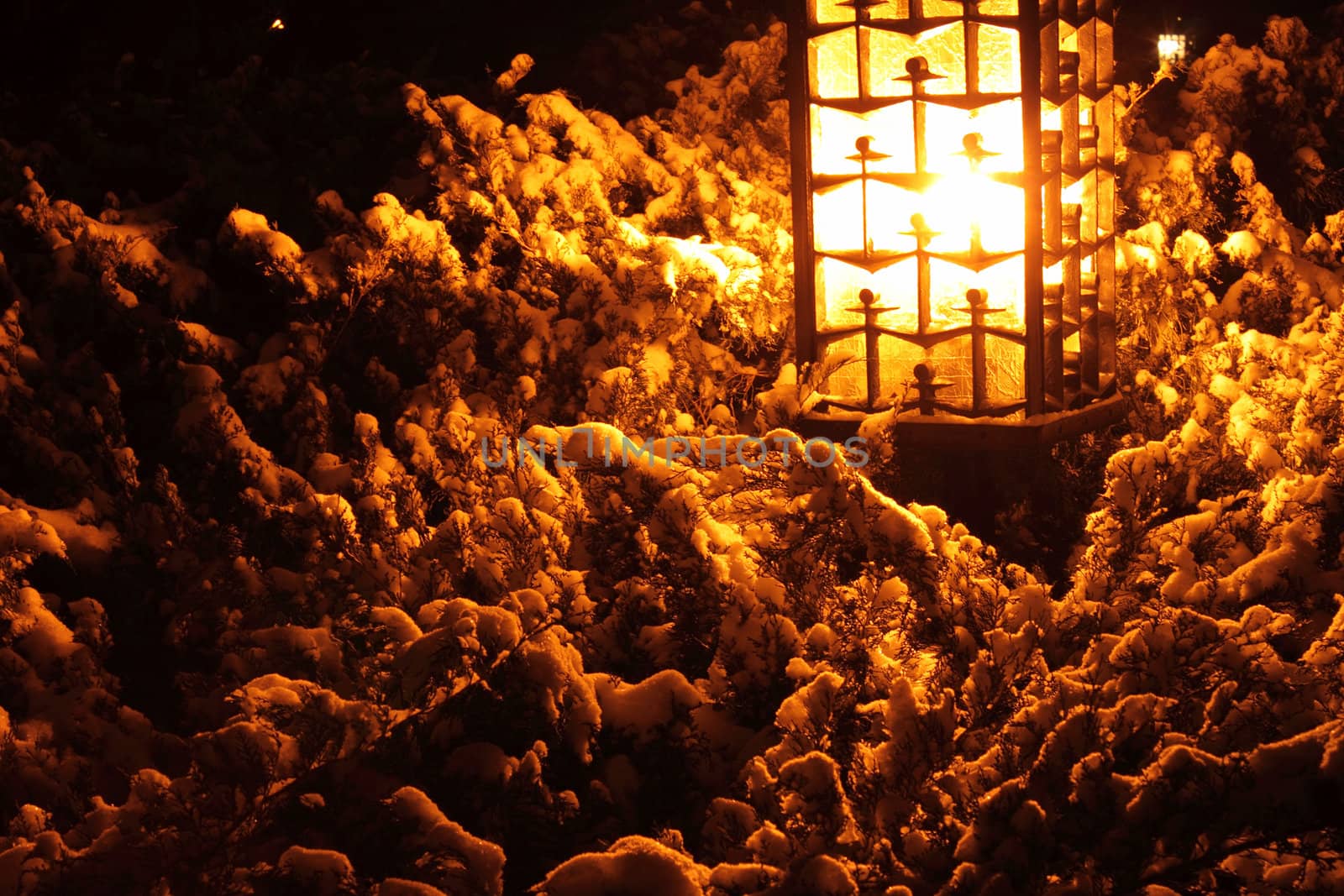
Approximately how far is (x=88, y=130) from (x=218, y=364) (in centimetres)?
102

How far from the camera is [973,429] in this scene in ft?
9.41

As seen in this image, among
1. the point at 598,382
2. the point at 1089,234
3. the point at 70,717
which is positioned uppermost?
the point at 1089,234

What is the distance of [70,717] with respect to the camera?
8.16 feet

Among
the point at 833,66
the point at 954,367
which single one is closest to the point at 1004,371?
the point at 954,367

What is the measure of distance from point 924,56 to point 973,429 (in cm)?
81

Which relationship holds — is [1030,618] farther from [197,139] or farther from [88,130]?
[88,130]

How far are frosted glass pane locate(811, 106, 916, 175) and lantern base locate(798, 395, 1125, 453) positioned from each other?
557 mm

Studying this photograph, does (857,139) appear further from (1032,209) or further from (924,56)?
(1032,209)

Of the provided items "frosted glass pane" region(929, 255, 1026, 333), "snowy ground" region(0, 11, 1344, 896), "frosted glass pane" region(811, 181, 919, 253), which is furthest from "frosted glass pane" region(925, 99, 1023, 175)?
"snowy ground" region(0, 11, 1344, 896)

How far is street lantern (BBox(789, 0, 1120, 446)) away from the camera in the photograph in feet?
9.19

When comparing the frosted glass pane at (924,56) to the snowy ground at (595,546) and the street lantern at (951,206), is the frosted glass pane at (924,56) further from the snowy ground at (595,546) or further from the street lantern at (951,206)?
the snowy ground at (595,546)

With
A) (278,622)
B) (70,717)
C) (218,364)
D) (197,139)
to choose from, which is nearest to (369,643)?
(278,622)

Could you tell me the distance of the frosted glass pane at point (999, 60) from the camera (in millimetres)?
2820

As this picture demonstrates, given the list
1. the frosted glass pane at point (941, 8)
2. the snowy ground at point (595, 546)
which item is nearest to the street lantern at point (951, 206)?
the frosted glass pane at point (941, 8)
